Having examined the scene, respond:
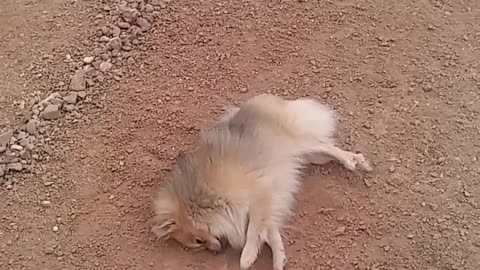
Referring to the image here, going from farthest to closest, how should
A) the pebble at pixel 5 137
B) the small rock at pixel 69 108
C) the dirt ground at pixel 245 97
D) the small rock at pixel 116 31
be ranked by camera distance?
1. the small rock at pixel 116 31
2. the small rock at pixel 69 108
3. the pebble at pixel 5 137
4. the dirt ground at pixel 245 97

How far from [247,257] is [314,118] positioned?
78 centimetres

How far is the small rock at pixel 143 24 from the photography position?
417 centimetres

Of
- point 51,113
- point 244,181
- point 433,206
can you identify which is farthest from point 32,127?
point 433,206

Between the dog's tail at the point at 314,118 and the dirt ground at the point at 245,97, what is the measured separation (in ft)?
0.24

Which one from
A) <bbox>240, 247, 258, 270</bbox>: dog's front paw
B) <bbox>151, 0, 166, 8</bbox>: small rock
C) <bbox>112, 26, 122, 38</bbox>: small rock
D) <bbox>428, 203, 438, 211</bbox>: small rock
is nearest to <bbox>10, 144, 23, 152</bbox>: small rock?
<bbox>112, 26, 122, 38</bbox>: small rock

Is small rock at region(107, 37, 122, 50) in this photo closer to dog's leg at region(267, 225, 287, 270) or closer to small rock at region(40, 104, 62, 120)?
small rock at region(40, 104, 62, 120)

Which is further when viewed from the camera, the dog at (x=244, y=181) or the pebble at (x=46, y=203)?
the pebble at (x=46, y=203)

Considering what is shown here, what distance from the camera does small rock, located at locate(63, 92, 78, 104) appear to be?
3.84 metres

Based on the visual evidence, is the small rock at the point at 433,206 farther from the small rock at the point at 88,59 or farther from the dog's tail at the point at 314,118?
the small rock at the point at 88,59

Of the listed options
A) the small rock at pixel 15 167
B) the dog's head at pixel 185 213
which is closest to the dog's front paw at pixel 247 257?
the dog's head at pixel 185 213

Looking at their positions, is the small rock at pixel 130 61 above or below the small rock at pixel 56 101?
above

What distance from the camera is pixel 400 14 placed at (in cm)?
407

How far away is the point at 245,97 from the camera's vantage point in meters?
3.73

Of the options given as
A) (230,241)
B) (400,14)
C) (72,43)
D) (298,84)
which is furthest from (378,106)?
(72,43)
